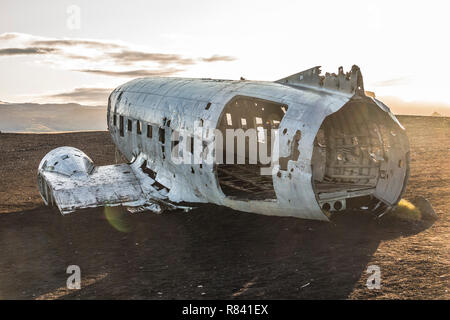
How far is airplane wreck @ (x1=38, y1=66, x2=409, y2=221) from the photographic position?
11.6 metres

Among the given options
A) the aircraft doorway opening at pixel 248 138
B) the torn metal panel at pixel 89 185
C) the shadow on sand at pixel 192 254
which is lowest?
the shadow on sand at pixel 192 254

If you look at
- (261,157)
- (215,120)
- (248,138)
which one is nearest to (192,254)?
(215,120)

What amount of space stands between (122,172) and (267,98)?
7920mm

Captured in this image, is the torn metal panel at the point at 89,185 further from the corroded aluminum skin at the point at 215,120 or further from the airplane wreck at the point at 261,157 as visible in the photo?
the corroded aluminum skin at the point at 215,120

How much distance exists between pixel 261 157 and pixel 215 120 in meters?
6.80

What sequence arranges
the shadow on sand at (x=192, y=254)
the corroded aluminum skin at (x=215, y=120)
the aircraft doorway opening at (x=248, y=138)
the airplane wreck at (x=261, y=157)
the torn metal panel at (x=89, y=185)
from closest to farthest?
1. the shadow on sand at (x=192, y=254)
2. the corroded aluminum skin at (x=215, y=120)
3. the airplane wreck at (x=261, y=157)
4. the torn metal panel at (x=89, y=185)
5. the aircraft doorway opening at (x=248, y=138)

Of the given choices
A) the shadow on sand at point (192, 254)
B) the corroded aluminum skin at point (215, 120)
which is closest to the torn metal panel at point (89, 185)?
the corroded aluminum skin at point (215, 120)

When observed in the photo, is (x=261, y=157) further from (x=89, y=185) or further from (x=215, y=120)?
(x=89, y=185)

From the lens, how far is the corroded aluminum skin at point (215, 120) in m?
11.3

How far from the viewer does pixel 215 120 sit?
13.4 metres

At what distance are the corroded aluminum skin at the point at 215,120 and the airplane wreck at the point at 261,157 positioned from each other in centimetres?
3

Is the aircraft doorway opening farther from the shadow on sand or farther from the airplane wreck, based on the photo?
the shadow on sand

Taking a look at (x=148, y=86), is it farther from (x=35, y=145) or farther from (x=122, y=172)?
(x=35, y=145)

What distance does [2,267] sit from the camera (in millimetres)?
12719
